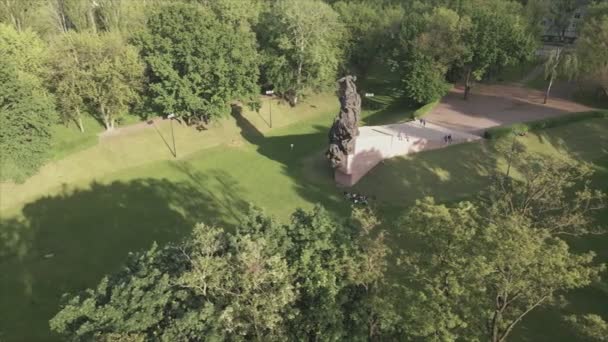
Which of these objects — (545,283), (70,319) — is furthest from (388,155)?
(70,319)

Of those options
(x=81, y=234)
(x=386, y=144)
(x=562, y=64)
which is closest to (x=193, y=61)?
(x=81, y=234)

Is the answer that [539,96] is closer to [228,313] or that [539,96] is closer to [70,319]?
[228,313]

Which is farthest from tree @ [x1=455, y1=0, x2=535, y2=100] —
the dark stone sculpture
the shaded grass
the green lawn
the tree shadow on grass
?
the shaded grass

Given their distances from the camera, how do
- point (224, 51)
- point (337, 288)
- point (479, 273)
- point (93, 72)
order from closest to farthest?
→ point (479, 273), point (337, 288), point (93, 72), point (224, 51)

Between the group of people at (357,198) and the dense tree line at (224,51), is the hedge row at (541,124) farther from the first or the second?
the group of people at (357,198)

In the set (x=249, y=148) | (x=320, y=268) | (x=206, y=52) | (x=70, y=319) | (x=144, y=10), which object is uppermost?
(x=144, y=10)

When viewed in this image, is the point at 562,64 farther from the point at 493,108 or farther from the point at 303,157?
the point at 303,157
